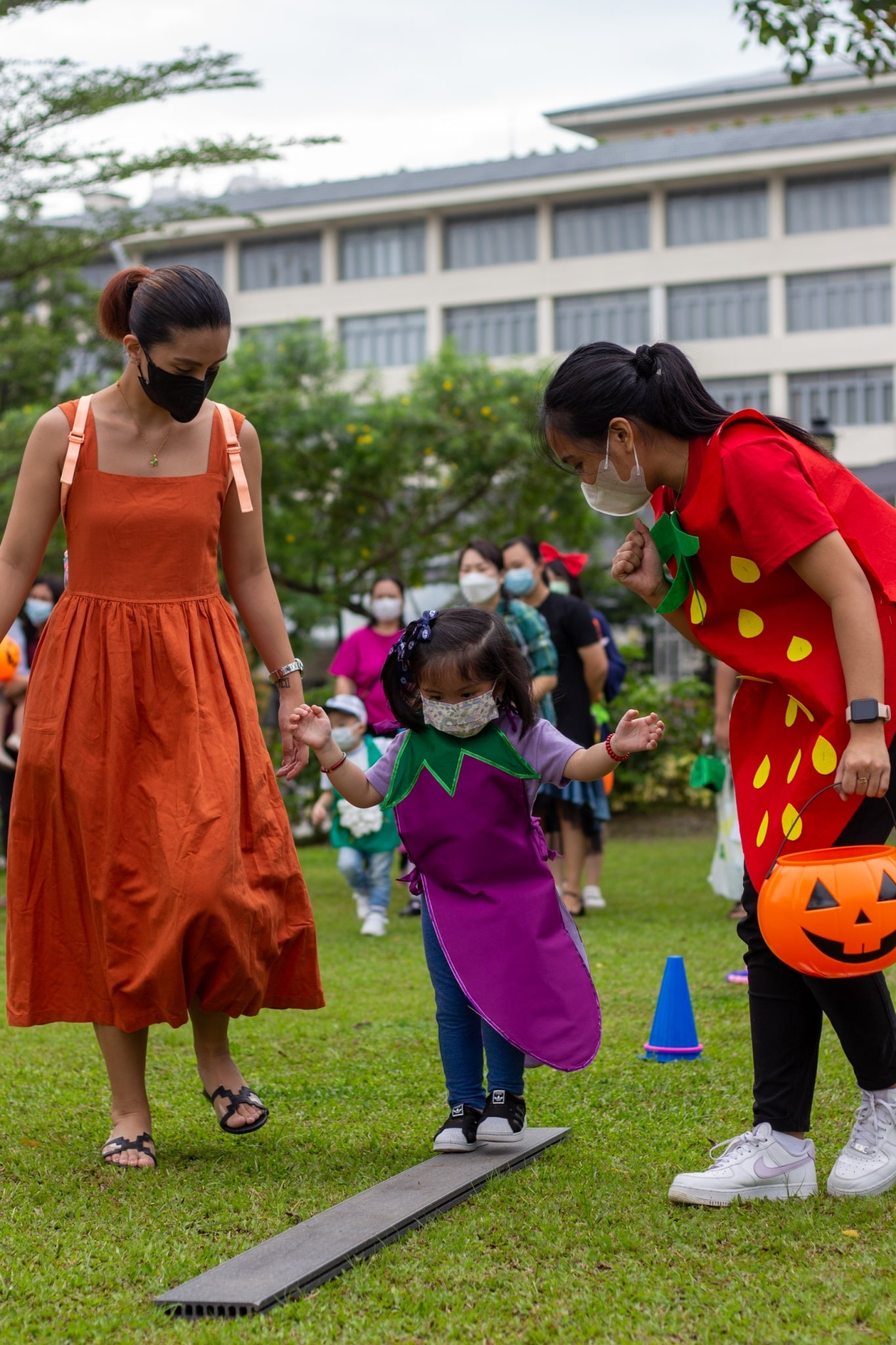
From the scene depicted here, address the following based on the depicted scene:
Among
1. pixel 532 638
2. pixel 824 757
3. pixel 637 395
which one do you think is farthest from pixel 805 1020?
pixel 532 638

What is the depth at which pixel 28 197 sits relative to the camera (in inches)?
583

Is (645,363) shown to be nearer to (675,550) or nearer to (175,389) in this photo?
(675,550)

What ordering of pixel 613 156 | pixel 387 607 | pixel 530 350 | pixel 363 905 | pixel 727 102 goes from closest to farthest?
pixel 363 905 → pixel 387 607 → pixel 613 156 → pixel 530 350 → pixel 727 102

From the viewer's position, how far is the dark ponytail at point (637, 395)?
129 inches

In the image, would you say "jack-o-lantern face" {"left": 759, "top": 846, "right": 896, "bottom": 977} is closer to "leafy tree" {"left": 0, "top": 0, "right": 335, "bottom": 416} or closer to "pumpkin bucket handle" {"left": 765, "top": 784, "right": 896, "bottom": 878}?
"pumpkin bucket handle" {"left": 765, "top": 784, "right": 896, "bottom": 878}

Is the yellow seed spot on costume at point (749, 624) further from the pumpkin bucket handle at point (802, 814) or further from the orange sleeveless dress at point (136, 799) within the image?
the orange sleeveless dress at point (136, 799)

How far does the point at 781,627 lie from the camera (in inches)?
128

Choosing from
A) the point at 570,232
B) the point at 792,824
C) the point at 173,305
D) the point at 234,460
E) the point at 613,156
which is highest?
the point at 613,156

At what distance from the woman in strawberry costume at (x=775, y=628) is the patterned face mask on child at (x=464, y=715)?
530 millimetres

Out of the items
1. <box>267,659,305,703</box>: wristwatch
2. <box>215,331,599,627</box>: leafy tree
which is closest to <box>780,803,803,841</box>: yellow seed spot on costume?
<box>267,659,305,703</box>: wristwatch

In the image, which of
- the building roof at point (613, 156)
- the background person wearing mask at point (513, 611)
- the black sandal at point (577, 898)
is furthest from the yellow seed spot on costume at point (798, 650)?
the building roof at point (613, 156)

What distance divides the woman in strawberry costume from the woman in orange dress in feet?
3.28

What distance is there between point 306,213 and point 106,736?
4034cm

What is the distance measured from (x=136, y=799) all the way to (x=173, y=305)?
3.94ft
